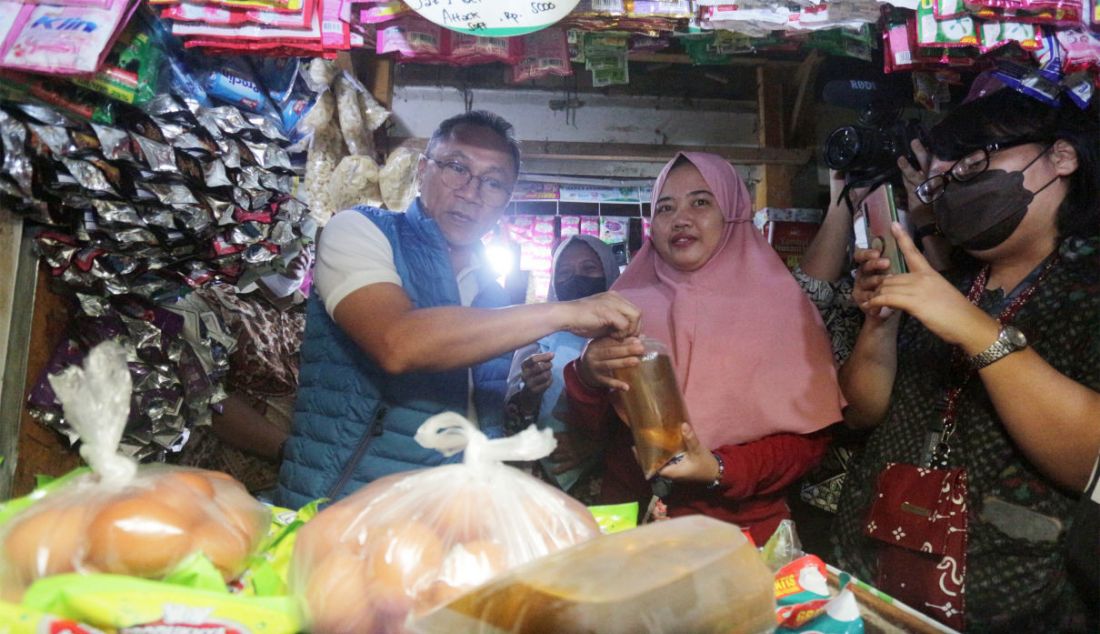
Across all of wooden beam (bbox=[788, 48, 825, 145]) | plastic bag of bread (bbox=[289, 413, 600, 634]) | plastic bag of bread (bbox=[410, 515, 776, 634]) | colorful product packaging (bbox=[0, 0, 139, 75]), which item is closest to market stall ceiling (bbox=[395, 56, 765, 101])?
wooden beam (bbox=[788, 48, 825, 145])

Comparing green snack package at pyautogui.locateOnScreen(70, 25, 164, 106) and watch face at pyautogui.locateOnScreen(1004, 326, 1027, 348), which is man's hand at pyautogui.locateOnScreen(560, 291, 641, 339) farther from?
green snack package at pyautogui.locateOnScreen(70, 25, 164, 106)

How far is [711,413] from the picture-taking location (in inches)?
73.6

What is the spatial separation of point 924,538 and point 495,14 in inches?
59.8

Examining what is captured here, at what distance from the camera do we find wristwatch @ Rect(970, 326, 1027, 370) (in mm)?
1307

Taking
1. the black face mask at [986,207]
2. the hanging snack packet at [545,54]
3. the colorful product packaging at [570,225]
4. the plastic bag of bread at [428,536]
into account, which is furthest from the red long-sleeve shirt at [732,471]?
the colorful product packaging at [570,225]

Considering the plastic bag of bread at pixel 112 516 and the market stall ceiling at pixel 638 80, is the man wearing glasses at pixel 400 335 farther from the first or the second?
the market stall ceiling at pixel 638 80

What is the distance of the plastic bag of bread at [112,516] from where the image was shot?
2.12 ft

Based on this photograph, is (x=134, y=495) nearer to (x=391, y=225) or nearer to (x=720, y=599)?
(x=720, y=599)

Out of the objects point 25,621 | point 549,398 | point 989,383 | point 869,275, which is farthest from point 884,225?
point 25,621

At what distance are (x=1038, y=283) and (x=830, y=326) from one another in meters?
0.71

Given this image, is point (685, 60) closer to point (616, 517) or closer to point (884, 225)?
point (884, 225)

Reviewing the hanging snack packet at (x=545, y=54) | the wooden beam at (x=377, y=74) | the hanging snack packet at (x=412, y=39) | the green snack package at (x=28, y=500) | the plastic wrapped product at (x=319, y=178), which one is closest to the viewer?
the green snack package at (x=28, y=500)

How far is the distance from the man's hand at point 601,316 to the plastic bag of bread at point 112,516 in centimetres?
81

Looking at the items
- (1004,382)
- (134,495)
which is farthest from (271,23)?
(1004,382)
